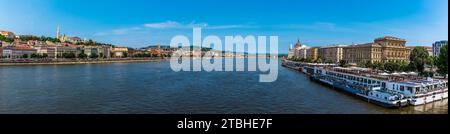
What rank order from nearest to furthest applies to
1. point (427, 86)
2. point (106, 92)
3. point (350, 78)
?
1. point (427, 86)
2. point (106, 92)
3. point (350, 78)

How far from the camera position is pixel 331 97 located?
53.6 feet

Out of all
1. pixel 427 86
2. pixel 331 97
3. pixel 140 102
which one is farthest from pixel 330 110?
pixel 140 102

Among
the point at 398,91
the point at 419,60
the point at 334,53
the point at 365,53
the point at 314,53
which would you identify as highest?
the point at 314,53

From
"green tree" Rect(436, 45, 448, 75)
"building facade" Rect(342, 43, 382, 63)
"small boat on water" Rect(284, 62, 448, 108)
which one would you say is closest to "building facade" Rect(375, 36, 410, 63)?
"building facade" Rect(342, 43, 382, 63)

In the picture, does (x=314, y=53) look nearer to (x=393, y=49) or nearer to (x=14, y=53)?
(x=393, y=49)

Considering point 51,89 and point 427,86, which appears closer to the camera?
point 427,86

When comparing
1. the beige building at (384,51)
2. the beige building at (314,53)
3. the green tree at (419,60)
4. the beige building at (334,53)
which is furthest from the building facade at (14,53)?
the green tree at (419,60)

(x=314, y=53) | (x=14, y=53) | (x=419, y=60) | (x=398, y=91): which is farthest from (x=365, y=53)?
(x=14, y=53)

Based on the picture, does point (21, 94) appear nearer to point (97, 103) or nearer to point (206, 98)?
point (97, 103)

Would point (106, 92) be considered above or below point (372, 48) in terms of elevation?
below

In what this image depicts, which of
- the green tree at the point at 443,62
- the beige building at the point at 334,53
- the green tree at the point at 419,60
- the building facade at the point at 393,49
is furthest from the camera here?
the beige building at the point at 334,53

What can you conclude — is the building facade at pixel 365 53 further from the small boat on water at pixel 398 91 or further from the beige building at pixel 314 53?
the small boat on water at pixel 398 91

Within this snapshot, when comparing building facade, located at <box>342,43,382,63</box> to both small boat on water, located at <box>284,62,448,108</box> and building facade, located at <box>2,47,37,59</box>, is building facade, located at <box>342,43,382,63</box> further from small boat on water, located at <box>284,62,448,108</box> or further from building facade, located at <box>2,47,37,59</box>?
building facade, located at <box>2,47,37,59</box>

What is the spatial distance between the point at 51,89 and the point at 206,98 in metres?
8.53
